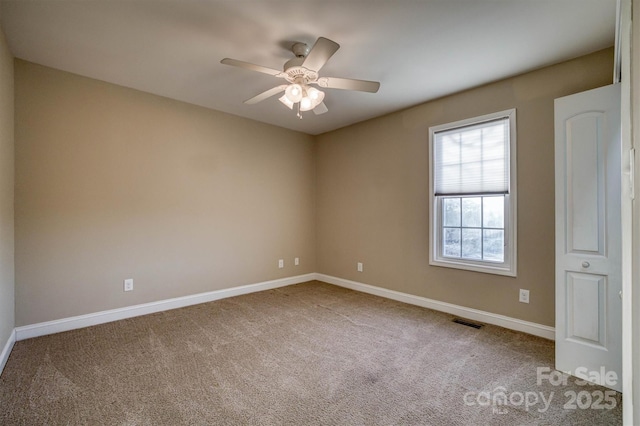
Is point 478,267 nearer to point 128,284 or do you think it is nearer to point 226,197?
point 226,197

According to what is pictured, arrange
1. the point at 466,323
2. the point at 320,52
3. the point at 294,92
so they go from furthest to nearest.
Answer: the point at 466,323 < the point at 294,92 < the point at 320,52

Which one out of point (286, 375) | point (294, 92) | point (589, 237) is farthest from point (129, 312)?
point (589, 237)

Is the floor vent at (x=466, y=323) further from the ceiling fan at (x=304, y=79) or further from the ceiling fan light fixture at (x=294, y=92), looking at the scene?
the ceiling fan light fixture at (x=294, y=92)

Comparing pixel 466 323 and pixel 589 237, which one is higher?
pixel 589 237

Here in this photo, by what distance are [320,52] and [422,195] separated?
240cm

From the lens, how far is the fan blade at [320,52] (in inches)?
76.2

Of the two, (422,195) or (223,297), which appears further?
(223,297)

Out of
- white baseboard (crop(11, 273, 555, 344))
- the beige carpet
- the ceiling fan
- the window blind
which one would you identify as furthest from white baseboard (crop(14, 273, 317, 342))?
the window blind

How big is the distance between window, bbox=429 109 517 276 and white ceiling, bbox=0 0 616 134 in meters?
0.56

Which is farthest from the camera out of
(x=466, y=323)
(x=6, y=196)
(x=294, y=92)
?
(x=466, y=323)

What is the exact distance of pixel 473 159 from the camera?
3389 millimetres

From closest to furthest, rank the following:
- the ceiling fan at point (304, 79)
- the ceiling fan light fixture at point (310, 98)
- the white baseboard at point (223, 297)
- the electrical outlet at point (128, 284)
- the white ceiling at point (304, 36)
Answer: the white ceiling at point (304, 36)
the ceiling fan at point (304, 79)
the ceiling fan light fixture at point (310, 98)
the white baseboard at point (223, 297)
the electrical outlet at point (128, 284)

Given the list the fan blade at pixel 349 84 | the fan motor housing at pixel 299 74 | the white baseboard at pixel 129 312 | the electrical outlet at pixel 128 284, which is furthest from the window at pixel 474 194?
the electrical outlet at pixel 128 284

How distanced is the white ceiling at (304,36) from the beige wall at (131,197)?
1.38ft
